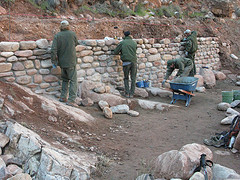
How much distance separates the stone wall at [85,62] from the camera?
259 inches

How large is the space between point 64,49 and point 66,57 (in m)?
0.20

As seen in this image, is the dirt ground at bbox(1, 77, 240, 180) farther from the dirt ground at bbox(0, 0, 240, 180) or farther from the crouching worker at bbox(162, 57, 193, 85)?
the crouching worker at bbox(162, 57, 193, 85)

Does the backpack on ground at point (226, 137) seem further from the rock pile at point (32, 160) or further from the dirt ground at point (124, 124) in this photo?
the rock pile at point (32, 160)

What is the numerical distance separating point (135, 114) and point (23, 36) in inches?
176

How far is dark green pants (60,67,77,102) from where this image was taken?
7.18m

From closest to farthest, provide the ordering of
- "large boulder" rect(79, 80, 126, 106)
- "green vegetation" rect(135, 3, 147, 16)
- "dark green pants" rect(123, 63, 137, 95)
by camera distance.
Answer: "large boulder" rect(79, 80, 126, 106), "dark green pants" rect(123, 63, 137, 95), "green vegetation" rect(135, 3, 147, 16)

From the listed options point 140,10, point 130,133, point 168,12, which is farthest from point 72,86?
point 168,12

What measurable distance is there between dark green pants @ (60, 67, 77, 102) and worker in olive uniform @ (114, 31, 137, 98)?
200 centimetres

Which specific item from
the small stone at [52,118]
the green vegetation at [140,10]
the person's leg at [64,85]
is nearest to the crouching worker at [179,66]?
the person's leg at [64,85]

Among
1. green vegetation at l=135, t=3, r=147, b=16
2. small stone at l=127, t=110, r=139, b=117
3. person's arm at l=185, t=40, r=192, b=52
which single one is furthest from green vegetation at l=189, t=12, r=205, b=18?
small stone at l=127, t=110, r=139, b=117

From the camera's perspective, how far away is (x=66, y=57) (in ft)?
23.0

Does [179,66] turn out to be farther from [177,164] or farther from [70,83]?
[177,164]

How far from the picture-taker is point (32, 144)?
388 cm

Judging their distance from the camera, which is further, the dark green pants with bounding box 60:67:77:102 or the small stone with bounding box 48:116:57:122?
the dark green pants with bounding box 60:67:77:102
